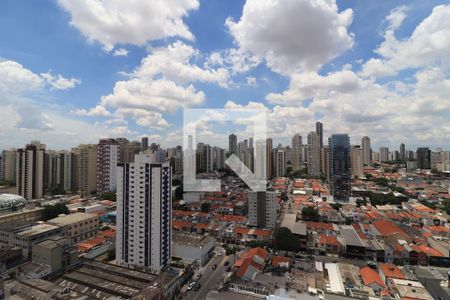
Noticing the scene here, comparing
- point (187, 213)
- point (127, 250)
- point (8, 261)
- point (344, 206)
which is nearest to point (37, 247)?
point (8, 261)

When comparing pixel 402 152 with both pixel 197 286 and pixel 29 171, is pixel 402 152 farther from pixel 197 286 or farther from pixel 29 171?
pixel 29 171

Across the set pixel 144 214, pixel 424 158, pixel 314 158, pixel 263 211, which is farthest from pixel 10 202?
pixel 424 158

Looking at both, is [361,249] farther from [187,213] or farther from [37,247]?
[37,247]

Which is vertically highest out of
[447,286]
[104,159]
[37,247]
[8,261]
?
[104,159]

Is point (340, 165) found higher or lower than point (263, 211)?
higher

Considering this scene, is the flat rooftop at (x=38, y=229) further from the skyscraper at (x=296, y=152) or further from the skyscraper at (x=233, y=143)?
the skyscraper at (x=296, y=152)

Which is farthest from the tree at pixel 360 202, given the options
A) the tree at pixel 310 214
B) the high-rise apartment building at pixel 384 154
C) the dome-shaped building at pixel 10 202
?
the high-rise apartment building at pixel 384 154
